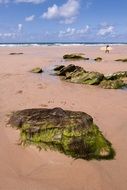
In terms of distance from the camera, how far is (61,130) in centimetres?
589

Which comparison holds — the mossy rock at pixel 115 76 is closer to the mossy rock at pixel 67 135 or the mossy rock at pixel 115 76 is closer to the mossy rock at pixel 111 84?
the mossy rock at pixel 111 84

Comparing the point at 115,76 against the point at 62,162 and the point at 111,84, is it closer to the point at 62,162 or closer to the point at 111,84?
the point at 111,84

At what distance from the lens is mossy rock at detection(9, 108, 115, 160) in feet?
18.8

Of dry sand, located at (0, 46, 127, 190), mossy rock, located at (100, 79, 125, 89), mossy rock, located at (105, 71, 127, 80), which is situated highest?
dry sand, located at (0, 46, 127, 190)

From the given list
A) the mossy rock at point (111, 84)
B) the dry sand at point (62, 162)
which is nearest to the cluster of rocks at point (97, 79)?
the mossy rock at point (111, 84)

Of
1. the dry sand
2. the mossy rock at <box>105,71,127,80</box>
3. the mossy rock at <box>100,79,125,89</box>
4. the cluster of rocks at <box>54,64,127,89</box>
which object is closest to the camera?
the dry sand

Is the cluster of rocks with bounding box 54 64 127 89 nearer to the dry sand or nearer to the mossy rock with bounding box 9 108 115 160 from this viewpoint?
the dry sand

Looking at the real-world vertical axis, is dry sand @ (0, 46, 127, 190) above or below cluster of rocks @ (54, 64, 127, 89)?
above

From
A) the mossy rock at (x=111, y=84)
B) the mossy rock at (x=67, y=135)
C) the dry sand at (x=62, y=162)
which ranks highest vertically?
the mossy rock at (x=67, y=135)

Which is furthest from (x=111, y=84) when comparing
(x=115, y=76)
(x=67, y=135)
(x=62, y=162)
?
(x=62, y=162)

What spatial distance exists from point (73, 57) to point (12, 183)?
85.7 feet

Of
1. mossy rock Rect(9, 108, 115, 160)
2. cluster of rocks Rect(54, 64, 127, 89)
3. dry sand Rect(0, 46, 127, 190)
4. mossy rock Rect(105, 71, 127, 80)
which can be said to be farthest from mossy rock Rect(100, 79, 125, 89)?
mossy rock Rect(9, 108, 115, 160)

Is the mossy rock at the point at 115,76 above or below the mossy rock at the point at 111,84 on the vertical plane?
below

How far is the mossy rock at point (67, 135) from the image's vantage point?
573cm
